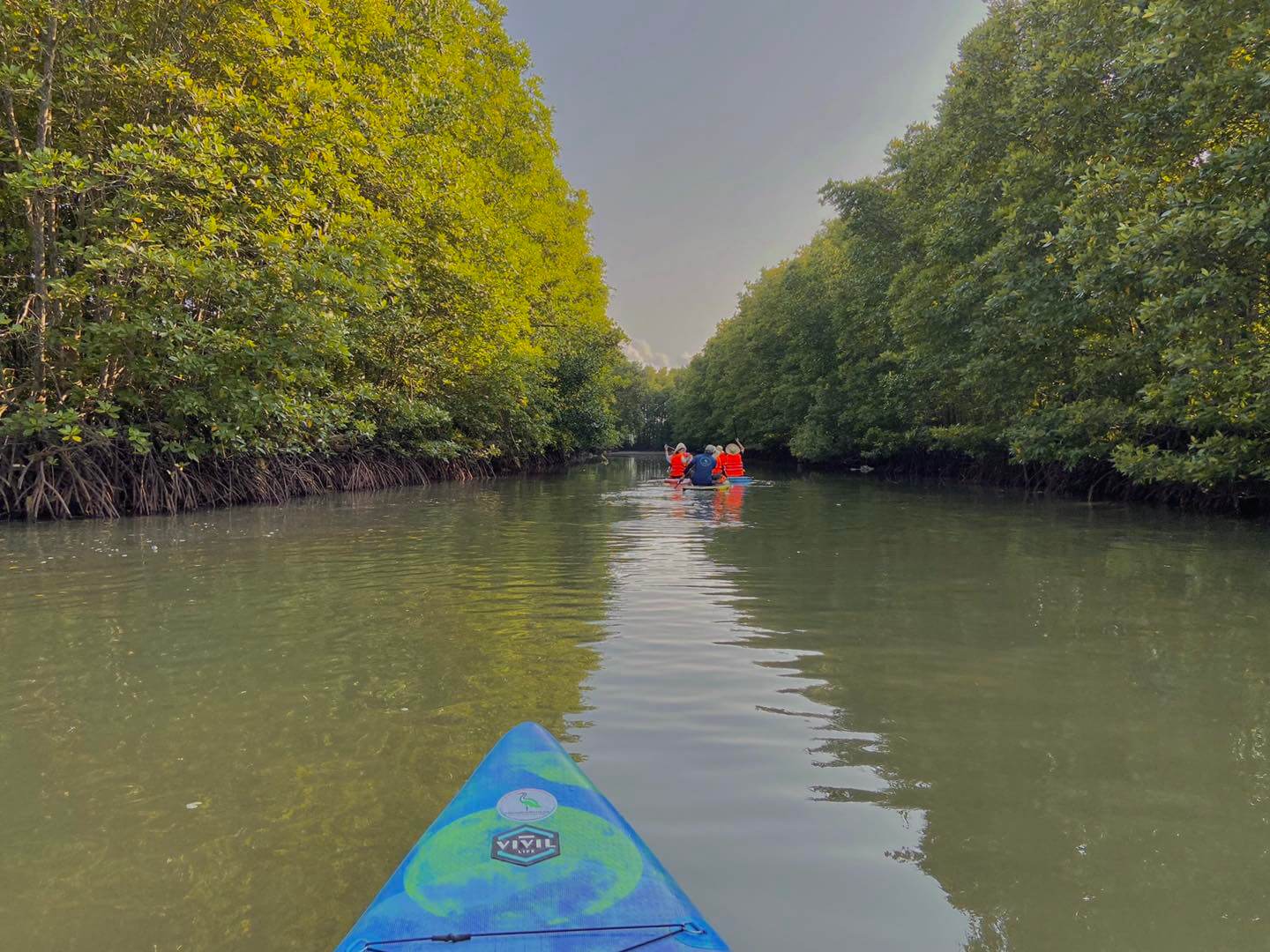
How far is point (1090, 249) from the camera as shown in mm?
10375

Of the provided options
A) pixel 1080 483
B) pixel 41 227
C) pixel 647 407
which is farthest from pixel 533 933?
pixel 647 407

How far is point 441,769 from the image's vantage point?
3.01 metres

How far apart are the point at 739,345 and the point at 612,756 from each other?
49.5 meters

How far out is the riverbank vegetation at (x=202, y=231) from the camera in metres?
9.82

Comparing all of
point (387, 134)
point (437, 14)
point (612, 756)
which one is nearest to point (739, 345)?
point (437, 14)

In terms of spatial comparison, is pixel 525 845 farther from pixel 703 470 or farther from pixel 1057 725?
pixel 703 470

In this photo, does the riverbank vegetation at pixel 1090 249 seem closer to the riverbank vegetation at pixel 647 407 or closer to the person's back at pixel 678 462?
the person's back at pixel 678 462

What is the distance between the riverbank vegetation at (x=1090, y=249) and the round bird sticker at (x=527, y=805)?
991 cm

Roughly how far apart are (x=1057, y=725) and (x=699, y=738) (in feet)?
5.92

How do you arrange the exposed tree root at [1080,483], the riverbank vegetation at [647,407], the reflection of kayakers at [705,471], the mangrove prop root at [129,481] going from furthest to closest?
the riverbank vegetation at [647,407] < the reflection of kayakers at [705,471] < the exposed tree root at [1080,483] < the mangrove prop root at [129,481]

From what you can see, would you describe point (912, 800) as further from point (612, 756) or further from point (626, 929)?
point (626, 929)

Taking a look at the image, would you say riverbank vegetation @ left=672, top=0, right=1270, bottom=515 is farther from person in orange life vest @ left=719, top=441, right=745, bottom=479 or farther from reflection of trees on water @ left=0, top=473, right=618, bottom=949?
reflection of trees on water @ left=0, top=473, right=618, bottom=949

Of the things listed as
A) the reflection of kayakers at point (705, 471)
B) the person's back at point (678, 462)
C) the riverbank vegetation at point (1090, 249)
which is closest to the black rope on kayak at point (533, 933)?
the riverbank vegetation at point (1090, 249)

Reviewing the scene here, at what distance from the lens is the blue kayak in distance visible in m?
1.65
